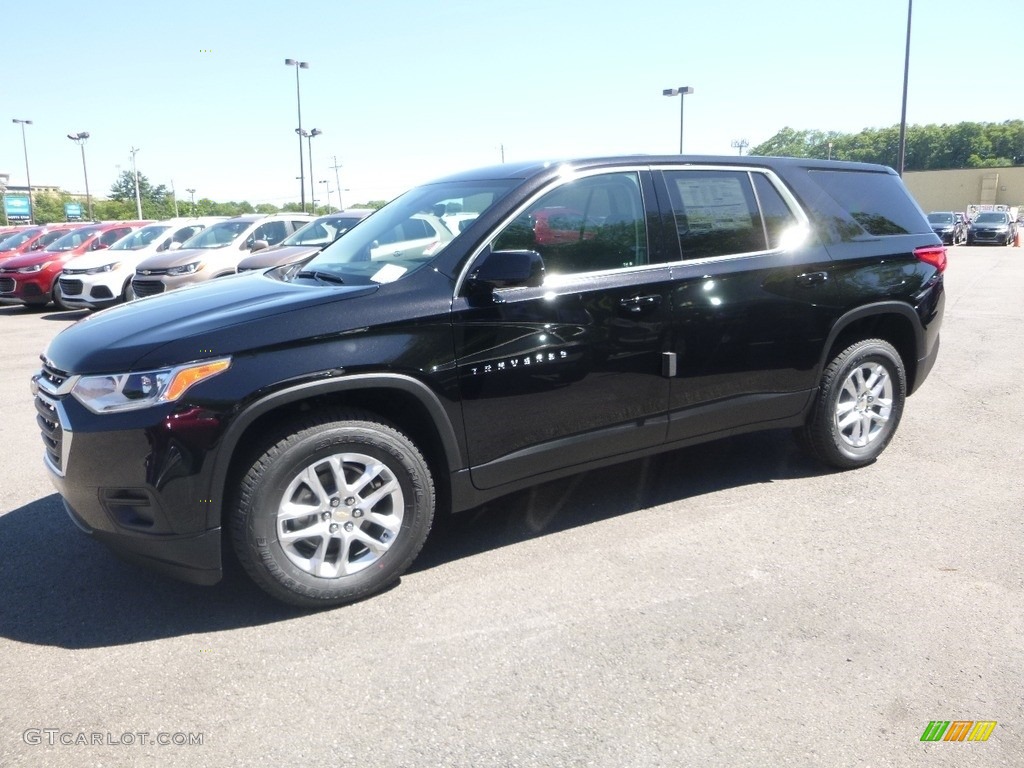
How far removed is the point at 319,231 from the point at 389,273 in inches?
398

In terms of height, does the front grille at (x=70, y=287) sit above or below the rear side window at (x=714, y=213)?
below

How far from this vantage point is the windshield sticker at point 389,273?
3.63 metres

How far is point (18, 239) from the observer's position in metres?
21.5

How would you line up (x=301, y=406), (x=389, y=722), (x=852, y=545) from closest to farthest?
(x=389, y=722), (x=301, y=406), (x=852, y=545)

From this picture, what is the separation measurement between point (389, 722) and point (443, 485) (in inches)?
48.9

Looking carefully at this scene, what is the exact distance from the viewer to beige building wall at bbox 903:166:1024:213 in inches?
3187

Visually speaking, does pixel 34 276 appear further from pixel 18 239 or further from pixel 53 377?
pixel 53 377

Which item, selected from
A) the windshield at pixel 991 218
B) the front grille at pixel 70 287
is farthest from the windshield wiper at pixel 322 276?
the windshield at pixel 991 218

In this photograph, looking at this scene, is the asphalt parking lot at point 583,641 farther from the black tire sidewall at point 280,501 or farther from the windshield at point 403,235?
the windshield at point 403,235

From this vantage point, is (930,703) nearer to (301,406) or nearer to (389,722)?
(389,722)

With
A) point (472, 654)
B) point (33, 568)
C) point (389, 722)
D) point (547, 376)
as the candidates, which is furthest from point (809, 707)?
point (33, 568)

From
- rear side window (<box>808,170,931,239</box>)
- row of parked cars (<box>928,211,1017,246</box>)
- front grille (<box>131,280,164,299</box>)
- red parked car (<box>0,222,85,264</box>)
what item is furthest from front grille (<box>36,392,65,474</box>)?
row of parked cars (<box>928,211,1017,246</box>)

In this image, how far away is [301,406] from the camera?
10.9 feet

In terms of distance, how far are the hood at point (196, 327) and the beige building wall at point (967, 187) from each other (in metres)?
86.7
